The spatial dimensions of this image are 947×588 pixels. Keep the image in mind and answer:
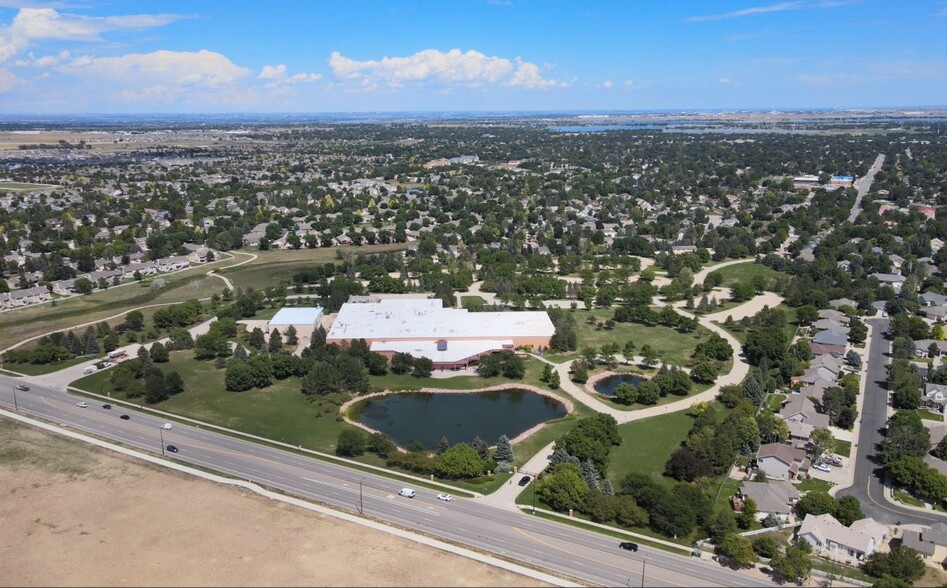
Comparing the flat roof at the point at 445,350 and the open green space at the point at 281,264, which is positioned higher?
the open green space at the point at 281,264

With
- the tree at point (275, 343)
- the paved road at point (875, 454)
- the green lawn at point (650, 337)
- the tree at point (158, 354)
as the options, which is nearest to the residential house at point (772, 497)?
the paved road at point (875, 454)

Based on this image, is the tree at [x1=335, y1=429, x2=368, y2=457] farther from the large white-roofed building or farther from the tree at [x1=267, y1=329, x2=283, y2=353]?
the tree at [x1=267, y1=329, x2=283, y2=353]

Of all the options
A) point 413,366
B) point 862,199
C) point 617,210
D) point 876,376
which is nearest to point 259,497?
point 413,366

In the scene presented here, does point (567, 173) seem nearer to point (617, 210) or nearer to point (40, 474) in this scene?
point (617, 210)

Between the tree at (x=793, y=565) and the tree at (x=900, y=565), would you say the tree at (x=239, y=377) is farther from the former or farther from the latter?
the tree at (x=900, y=565)

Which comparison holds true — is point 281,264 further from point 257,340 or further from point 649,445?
point 649,445

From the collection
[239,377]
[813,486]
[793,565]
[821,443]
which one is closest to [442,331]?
[239,377]

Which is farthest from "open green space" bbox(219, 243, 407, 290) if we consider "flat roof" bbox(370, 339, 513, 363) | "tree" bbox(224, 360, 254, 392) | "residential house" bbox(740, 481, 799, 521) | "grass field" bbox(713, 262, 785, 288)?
"residential house" bbox(740, 481, 799, 521)
